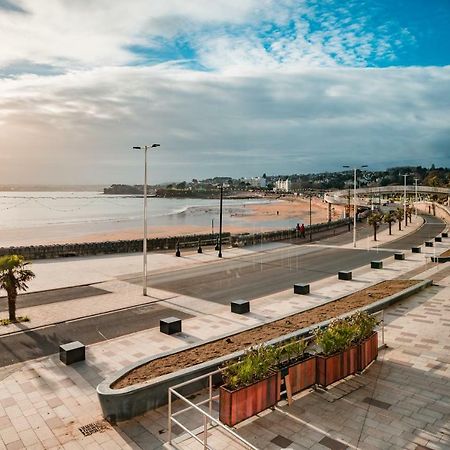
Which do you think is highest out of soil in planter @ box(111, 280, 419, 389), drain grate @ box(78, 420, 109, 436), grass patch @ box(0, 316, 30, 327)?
soil in planter @ box(111, 280, 419, 389)

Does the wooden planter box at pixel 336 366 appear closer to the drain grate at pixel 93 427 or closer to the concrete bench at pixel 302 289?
the drain grate at pixel 93 427

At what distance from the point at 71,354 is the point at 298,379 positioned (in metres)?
6.84

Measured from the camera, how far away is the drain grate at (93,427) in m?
8.58

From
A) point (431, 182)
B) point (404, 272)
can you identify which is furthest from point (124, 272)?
point (431, 182)

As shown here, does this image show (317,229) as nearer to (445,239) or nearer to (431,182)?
(445,239)

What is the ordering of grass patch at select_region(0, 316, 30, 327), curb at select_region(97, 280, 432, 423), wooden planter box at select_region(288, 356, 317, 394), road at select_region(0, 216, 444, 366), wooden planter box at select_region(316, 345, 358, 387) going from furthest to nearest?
grass patch at select_region(0, 316, 30, 327), road at select_region(0, 216, 444, 366), wooden planter box at select_region(316, 345, 358, 387), wooden planter box at select_region(288, 356, 317, 394), curb at select_region(97, 280, 432, 423)

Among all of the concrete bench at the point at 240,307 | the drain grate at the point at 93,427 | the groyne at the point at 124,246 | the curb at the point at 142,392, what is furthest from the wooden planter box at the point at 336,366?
the groyne at the point at 124,246

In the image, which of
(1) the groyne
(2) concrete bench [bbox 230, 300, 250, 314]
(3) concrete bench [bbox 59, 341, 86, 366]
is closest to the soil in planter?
(2) concrete bench [bbox 230, 300, 250, 314]

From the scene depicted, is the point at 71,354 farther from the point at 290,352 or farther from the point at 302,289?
the point at 302,289

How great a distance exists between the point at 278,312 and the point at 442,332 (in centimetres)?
647

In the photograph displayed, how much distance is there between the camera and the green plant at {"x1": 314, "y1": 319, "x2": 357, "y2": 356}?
10.0 meters

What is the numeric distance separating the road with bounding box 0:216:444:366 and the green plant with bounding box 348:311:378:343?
8.45 meters

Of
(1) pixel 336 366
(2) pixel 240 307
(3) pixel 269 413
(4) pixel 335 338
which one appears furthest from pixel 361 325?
(2) pixel 240 307

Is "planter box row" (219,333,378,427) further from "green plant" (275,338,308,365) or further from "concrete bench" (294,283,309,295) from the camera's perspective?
"concrete bench" (294,283,309,295)
